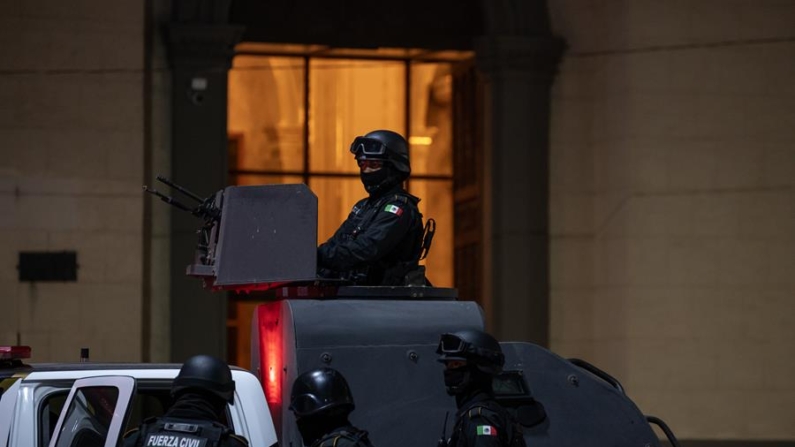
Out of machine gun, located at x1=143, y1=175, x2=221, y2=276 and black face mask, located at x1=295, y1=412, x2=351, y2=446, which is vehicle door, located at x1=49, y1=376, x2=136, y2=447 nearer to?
black face mask, located at x1=295, y1=412, x2=351, y2=446

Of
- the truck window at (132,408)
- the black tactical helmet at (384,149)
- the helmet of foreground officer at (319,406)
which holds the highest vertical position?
the black tactical helmet at (384,149)

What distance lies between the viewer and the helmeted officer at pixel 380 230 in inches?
252

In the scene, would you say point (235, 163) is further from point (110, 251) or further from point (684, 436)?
point (684, 436)

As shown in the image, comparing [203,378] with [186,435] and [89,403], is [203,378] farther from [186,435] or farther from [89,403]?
[89,403]

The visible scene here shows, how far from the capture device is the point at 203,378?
5035 millimetres

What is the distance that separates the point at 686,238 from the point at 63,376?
30.1 feet

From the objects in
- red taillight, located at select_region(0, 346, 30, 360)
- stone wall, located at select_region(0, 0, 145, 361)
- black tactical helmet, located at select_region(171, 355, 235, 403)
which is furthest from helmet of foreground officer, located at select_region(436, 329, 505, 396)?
stone wall, located at select_region(0, 0, 145, 361)

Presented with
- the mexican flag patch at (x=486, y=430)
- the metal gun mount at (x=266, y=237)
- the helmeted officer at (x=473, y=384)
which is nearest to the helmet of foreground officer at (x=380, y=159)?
the metal gun mount at (x=266, y=237)

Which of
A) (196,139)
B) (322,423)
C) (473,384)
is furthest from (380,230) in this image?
(196,139)

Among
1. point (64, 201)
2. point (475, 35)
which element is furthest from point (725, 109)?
point (64, 201)

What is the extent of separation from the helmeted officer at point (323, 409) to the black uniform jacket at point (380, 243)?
142cm

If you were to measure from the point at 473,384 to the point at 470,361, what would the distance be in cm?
9

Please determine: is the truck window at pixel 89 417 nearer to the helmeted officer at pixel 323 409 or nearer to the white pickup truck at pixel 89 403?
the white pickup truck at pixel 89 403

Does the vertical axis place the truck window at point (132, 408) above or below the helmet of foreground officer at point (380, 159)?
below
